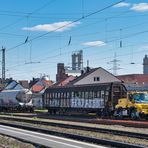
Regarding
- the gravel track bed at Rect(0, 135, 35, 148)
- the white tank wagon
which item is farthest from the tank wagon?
the gravel track bed at Rect(0, 135, 35, 148)

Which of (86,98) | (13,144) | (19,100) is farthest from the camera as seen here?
(19,100)

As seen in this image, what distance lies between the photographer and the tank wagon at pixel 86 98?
4331 centimetres

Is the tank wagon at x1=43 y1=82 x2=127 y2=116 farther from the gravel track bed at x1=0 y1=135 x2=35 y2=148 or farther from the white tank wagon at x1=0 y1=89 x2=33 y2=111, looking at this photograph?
the gravel track bed at x1=0 y1=135 x2=35 y2=148

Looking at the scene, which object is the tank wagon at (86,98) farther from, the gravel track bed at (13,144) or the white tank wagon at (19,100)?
the gravel track bed at (13,144)

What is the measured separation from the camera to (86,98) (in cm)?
4703

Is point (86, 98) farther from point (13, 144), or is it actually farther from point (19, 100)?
point (13, 144)

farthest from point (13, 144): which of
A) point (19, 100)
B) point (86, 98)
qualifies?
point (19, 100)

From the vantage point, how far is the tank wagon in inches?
1705

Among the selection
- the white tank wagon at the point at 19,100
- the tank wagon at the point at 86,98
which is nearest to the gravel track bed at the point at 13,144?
the tank wagon at the point at 86,98

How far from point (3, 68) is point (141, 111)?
3978cm

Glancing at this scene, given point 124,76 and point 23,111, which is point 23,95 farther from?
point 124,76

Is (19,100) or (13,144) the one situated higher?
(19,100)

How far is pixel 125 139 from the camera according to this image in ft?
67.1

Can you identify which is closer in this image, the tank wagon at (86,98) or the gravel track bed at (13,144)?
the gravel track bed at (13,144)
